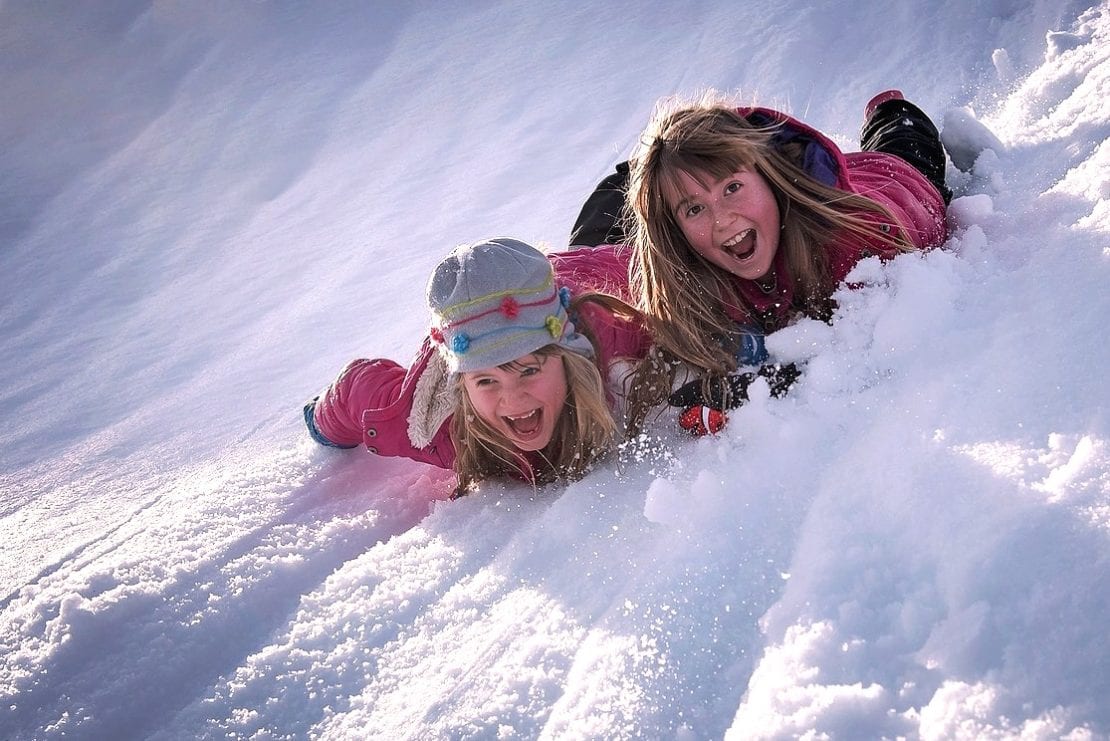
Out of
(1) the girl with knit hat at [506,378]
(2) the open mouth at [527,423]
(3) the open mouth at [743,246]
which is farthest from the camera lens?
(3) the open mouth at [743,246]

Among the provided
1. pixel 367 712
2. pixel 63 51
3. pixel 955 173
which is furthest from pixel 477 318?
pixel 63 51

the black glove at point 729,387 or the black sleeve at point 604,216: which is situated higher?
the black sleeve at point 604,216

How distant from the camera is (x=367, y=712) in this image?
4.91ft

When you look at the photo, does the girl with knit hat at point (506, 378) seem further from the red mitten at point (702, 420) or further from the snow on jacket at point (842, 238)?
the snow on jacket at point (842, 238)

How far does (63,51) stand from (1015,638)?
737 centimetres

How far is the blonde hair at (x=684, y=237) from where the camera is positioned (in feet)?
6.95

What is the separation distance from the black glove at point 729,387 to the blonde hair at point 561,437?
202 mm

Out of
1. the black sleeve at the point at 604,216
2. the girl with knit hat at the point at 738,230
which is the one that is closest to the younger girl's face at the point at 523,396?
the girl with knit hat at the point at 738,230

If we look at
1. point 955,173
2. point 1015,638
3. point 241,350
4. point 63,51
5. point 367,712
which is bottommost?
point 1015,638

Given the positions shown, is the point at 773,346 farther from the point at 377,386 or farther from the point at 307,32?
the point at 307,32

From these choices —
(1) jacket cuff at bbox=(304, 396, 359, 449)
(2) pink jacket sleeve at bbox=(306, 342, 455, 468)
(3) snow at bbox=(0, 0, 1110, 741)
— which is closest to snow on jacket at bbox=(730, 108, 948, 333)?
(3) snow at bbox=(0, 0, 1110, 741)

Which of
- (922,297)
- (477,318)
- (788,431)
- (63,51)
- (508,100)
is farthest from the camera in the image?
(63,51)

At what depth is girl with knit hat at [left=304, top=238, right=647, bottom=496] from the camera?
1.96 metres

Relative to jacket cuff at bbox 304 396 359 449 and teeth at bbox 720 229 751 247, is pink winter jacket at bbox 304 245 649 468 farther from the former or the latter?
teeth at bbox 720 229 751 247
